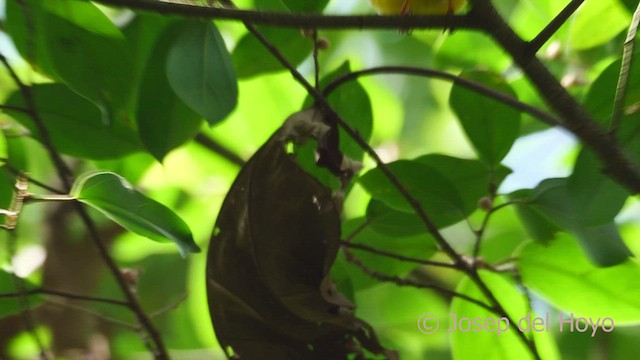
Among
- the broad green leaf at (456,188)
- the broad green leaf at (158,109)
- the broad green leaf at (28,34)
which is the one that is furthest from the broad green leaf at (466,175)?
the broad green leaf at (28,34)

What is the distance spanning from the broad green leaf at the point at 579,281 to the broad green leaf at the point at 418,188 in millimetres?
91

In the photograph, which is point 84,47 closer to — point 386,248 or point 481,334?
point 386,248

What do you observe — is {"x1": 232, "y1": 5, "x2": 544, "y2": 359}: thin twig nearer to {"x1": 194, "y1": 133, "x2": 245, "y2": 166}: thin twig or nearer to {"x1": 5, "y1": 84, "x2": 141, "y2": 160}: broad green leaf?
{"x1": 5, "y1": 84, "x2": 141, "y2": 160}: broad green leaf

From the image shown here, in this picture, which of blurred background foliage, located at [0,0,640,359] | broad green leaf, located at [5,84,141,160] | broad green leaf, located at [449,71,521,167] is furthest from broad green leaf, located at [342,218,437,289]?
broad green leaf, located at [5,84,141,160]

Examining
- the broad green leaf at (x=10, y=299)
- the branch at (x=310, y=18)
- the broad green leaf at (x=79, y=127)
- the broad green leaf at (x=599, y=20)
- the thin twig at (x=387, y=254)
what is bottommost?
the broad green leaf at (x=10, y=299)

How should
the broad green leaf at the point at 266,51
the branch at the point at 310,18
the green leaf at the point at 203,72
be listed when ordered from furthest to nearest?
the broad green leaf at the point at 266,51 → the green leaf at the point at 203,72 → the branch at the point at 310,18

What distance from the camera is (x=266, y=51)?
2.33 ft

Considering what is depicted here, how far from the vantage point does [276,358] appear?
63 centimetres

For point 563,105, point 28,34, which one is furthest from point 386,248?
point 28,34

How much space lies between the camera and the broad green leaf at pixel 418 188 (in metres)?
0.66

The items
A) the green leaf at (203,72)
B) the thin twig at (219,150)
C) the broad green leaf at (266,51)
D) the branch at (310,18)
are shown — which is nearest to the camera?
the branch at (310,18)

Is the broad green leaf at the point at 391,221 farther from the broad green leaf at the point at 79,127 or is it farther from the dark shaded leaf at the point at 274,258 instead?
the broad green leaf at the point at 79,127

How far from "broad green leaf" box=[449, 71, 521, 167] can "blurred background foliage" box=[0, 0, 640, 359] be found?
0.04 metres

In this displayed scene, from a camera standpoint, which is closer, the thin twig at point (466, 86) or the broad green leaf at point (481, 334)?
the thin twig at point (466, 86)
